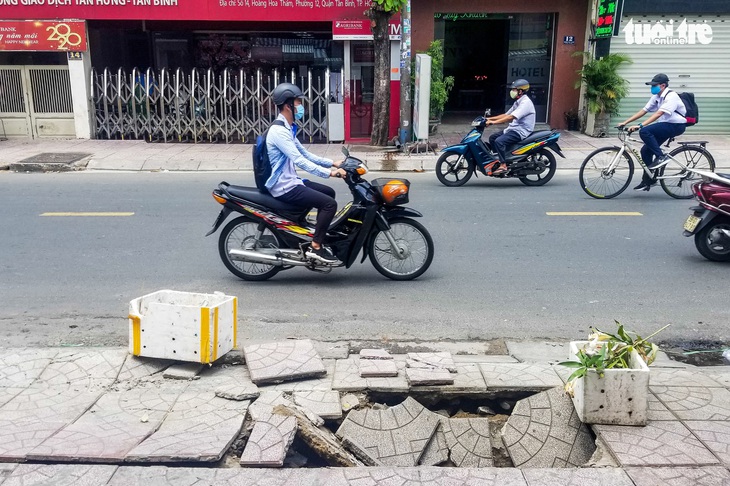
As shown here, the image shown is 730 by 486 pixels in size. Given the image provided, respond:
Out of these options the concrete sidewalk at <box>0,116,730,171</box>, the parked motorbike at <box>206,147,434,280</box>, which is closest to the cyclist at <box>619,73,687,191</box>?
the concrete sidewalk at <box>0,116,730,171</box>

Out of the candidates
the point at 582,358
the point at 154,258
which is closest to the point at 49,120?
the point at 154,258

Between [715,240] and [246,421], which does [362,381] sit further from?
[715,240]

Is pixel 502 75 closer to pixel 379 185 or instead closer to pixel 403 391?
pixel 379 185

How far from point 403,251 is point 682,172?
5796mm

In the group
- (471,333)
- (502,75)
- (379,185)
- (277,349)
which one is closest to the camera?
(277,349)

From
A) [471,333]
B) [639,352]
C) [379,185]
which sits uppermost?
[379,185]

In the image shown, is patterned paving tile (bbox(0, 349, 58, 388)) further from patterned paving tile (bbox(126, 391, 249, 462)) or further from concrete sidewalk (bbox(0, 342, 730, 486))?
patterned paving tile (bbox(126, 391, 249, 462))

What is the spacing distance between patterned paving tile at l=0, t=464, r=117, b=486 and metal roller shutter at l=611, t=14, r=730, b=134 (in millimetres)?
16410

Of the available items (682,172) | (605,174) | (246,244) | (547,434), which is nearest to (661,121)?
(682,172)

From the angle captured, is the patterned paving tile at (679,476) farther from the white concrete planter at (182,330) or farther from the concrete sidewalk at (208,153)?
the concrete sidewalk at (208,153)

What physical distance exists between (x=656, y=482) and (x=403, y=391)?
160 cm

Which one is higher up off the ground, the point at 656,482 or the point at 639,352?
the point at 639,352

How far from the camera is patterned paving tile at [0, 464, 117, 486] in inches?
144

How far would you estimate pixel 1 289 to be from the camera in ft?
22.9
